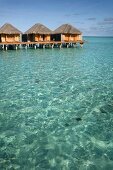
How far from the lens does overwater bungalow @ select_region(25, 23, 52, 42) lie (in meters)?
45.3

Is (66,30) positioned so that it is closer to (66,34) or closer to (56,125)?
(66,34)

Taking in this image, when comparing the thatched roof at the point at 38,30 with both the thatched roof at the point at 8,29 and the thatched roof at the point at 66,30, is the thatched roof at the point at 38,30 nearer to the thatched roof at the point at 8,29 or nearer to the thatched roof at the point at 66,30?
the thatched roof at the point at 66,30

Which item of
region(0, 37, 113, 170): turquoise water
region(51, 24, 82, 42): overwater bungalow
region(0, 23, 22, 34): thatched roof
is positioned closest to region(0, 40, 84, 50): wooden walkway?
region(51, 24, 82, 42): overwater bungalow

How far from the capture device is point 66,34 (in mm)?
49094

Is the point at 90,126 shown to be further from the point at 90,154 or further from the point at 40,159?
the point at 40,159

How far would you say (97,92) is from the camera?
1520 centimetres

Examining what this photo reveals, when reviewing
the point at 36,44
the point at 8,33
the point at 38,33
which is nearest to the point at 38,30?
the point at 38,33

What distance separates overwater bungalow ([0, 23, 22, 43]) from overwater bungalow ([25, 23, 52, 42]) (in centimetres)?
252

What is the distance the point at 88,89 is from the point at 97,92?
0.93 metres

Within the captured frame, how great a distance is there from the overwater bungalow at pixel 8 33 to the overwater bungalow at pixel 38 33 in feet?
8.26

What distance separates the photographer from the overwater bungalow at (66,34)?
1895 inches

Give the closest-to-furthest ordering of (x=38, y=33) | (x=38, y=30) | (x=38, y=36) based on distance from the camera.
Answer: (x=38, y=33) < (x=38, y=30) < (x=38, y=36)

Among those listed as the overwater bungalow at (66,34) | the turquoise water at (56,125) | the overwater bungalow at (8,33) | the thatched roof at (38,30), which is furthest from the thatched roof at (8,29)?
the turquoise water at (56,125)

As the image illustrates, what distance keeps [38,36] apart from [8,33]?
6.81m
